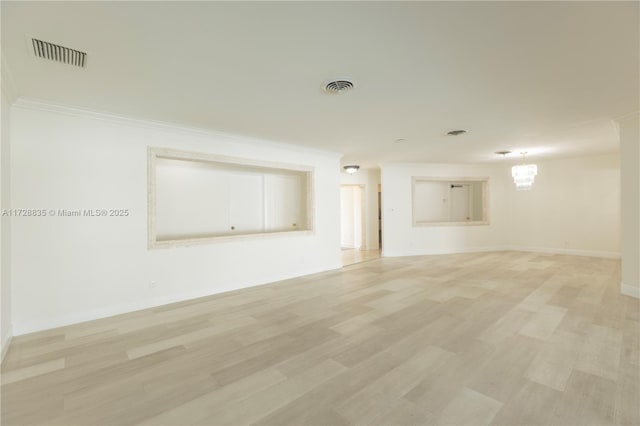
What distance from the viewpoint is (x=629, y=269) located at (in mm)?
4098

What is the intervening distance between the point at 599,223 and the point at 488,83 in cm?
739

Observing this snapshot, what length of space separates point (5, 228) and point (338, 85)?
3756 millimetres

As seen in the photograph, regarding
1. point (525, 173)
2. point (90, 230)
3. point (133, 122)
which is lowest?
point (90, 230)

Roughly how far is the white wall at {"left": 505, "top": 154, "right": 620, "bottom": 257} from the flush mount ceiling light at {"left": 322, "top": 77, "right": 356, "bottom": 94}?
8247 mm

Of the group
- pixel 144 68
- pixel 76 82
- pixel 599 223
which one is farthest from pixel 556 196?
pixel 76 82

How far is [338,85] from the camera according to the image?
111 inches

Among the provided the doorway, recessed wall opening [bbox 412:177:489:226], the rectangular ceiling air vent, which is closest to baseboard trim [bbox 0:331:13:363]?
the rectangular ceiling air vent

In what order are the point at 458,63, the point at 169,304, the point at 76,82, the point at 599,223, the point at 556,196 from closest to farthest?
the point at 458,63
the point at 76,82
the point at 169,304
the point at 599,223
the point at 556,196

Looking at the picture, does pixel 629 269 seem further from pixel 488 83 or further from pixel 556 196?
pixel 556 196

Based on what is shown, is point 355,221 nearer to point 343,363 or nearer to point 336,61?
point 343,363

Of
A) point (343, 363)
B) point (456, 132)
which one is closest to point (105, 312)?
point (343, 363)

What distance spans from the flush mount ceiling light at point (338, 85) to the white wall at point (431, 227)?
544 centimetres

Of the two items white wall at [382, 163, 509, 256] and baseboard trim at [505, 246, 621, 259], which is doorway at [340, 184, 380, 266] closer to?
white wall at [382, 163, 509, 256]

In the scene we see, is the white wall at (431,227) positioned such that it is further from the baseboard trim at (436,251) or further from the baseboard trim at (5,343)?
the baseboard trim at (5,343)
